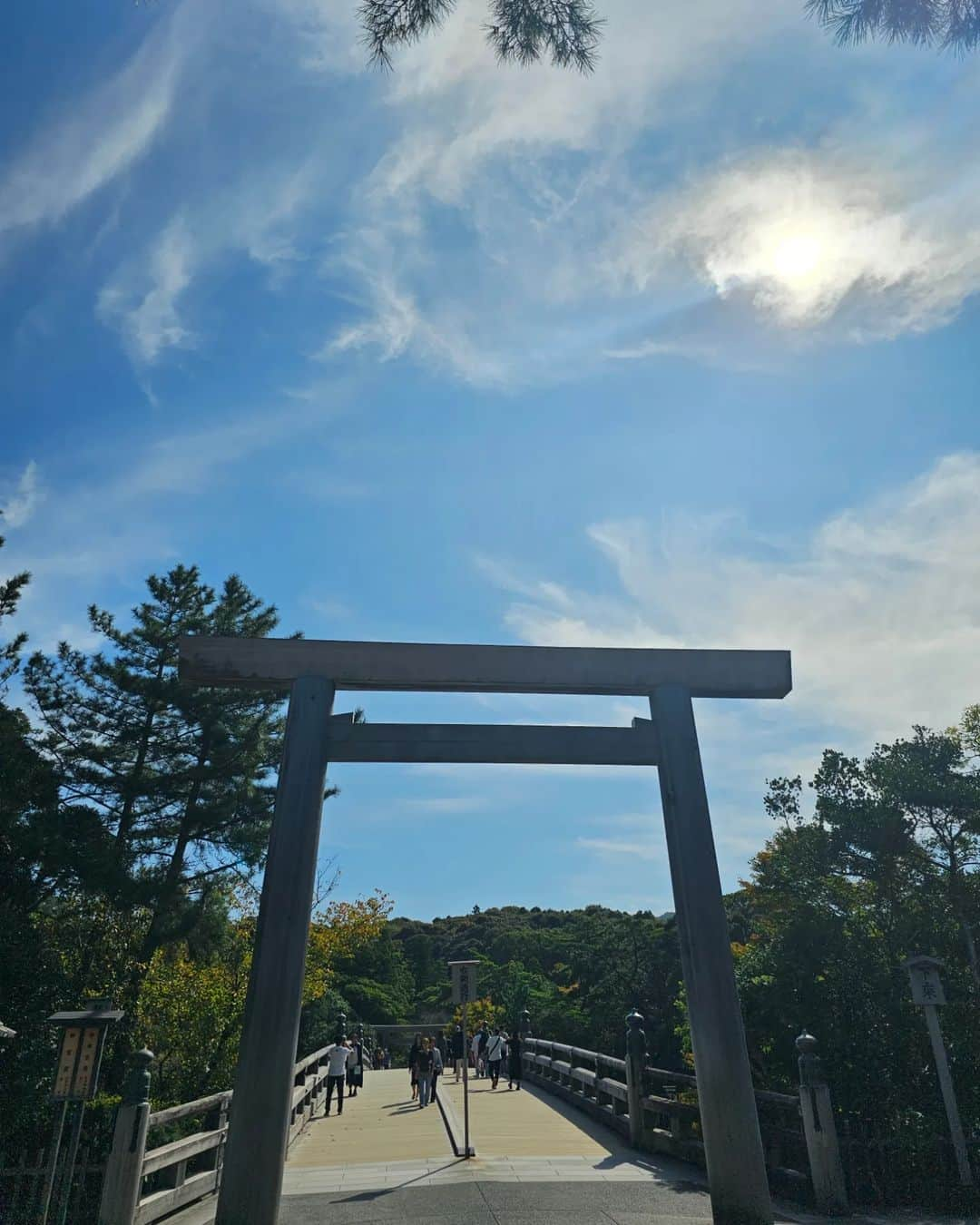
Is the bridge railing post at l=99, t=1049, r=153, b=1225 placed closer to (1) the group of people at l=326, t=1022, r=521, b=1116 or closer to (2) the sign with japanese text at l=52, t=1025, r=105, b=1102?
(2) the sign with japanese text at l=52, t=1025, r=105, b=1102

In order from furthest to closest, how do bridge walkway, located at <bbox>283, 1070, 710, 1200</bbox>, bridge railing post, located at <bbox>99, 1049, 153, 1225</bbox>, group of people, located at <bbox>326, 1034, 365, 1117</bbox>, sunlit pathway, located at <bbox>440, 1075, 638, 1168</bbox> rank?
group of people, located at <bbox>326, 1034, 365, 1117</bbox> < sunlit pathway, located at <bbox>440, 1075, 638, 1168</bbox> < bridge walkway, located at <bbox>283, 1070, 710, 1200</bbox> < bridge railing post, located at <bbox>99, 1049, 153, 1225</bbox>

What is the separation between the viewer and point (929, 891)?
13.2m

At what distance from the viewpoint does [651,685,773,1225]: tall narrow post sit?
5.63 meters

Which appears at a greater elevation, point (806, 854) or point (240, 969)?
point (806, 854)

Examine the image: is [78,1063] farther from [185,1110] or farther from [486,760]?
[486,760]

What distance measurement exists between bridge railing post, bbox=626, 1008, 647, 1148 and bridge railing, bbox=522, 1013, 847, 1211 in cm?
1

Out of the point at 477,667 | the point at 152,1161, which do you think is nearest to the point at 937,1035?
the point at 477,667

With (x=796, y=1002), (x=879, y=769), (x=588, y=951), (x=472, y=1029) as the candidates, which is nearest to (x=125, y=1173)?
(x=796, y=1002)

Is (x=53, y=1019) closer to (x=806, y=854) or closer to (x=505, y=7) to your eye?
(x=505, y=7)

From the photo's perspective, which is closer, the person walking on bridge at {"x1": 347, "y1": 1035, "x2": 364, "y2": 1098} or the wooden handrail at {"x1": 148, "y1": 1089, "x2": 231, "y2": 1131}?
the wooden handrail at {"x1": 148, "y1": 1089, "x2": 231, "y2": 1131}

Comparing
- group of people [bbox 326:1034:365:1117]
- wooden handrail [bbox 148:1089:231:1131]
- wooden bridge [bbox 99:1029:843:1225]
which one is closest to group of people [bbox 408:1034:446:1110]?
group of people [bbox 326:1034:365:1117]

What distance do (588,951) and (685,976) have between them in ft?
64.1

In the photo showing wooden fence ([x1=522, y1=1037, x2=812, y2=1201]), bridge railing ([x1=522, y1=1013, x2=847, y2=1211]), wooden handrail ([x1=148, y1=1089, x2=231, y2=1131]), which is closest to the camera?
wooden handrail ([x1=148, y1=1089, x2=231, y2=1131])

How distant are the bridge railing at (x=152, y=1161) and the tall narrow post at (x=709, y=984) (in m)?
3.08
